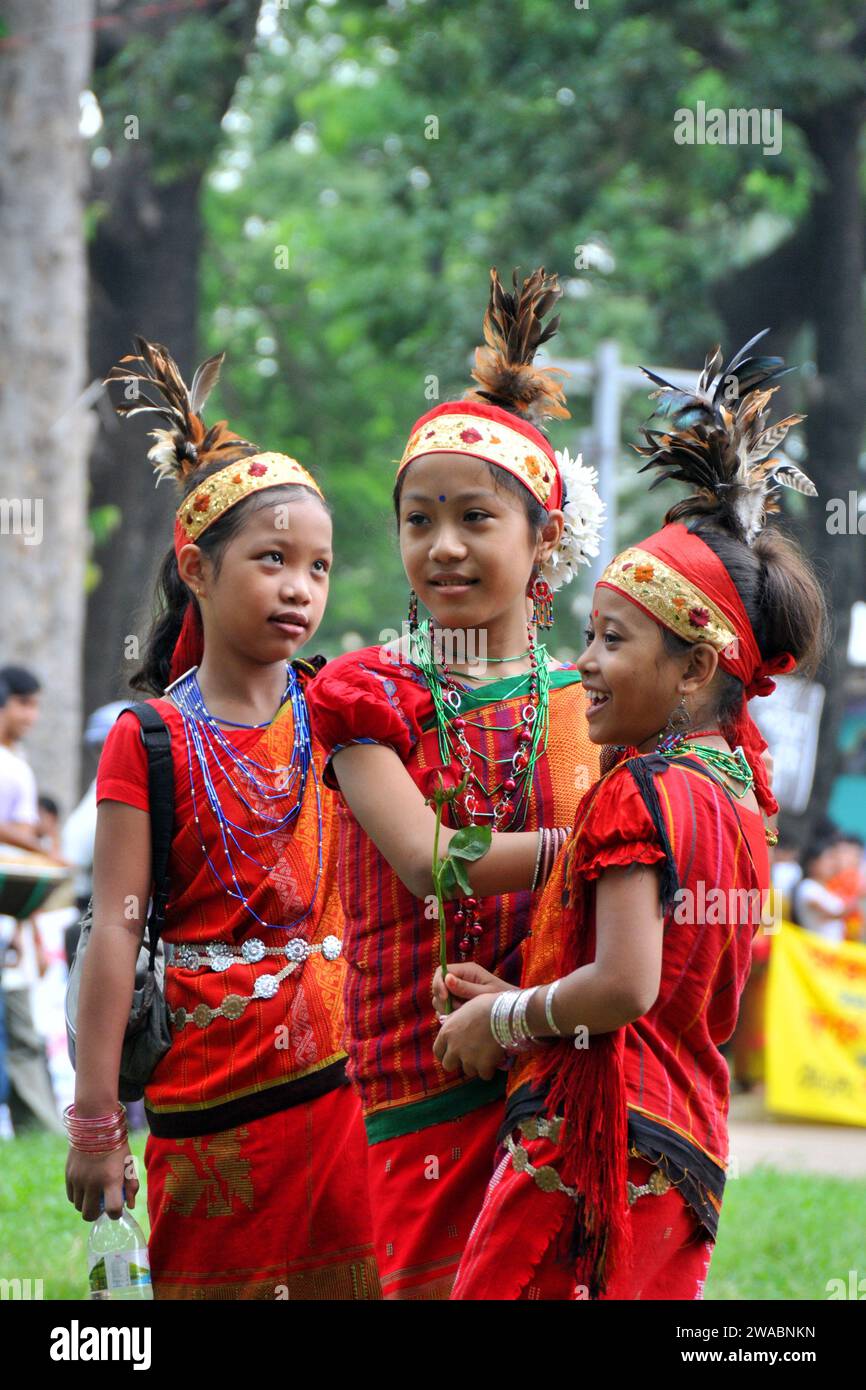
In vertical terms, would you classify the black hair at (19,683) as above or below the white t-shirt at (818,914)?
above

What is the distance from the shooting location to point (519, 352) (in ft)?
9.81

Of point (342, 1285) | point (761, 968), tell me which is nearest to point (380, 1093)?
point (342, 1285)

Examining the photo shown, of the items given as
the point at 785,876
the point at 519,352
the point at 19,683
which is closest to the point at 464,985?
the point at 519,352

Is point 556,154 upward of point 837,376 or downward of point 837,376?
upward

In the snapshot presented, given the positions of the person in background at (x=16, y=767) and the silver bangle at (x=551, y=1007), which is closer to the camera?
the silver bangle at (x=551, y=1007)

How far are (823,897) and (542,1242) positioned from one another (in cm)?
951

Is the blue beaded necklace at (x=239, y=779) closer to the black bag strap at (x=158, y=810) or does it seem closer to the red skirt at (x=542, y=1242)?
the black bag strap at (x=158, y=810)

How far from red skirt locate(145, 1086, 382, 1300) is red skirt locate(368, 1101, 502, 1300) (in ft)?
1.05

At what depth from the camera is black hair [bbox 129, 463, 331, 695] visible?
3.21 metres

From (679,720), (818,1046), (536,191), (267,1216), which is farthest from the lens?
(536,191)

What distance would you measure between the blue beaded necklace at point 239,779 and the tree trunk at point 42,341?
723 centimetres

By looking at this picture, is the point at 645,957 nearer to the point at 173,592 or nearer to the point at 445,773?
the point at 445,773

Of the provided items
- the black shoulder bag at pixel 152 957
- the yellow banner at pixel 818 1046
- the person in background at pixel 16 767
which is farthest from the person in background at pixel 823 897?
the black shoulder bag at pixel 152 957

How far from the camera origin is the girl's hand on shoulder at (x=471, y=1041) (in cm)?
254
